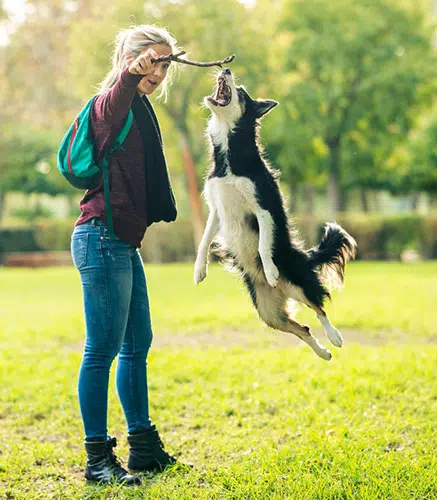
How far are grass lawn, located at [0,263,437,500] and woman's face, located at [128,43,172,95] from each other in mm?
2076

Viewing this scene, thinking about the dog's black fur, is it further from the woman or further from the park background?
the woman

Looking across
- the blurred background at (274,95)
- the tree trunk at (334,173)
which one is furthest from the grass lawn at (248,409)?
the tree trunk at (334,173)

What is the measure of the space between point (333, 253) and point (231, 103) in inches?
39.5

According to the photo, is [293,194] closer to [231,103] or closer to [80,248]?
[80,248]

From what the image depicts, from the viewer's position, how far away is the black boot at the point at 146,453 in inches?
154

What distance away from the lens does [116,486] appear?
359cm

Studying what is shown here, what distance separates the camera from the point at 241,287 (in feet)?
11.9

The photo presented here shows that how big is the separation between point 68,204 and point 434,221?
1770 cm

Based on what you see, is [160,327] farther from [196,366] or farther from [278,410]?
[278,410]

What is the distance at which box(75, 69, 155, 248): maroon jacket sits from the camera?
3340 millimetres

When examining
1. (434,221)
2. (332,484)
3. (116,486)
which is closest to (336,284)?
(332,484)

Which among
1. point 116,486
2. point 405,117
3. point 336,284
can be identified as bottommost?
point 116,486

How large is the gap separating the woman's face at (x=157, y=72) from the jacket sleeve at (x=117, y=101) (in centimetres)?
18

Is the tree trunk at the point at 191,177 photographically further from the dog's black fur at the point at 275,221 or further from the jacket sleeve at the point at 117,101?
the jacket sleeve at the point at 117,101
